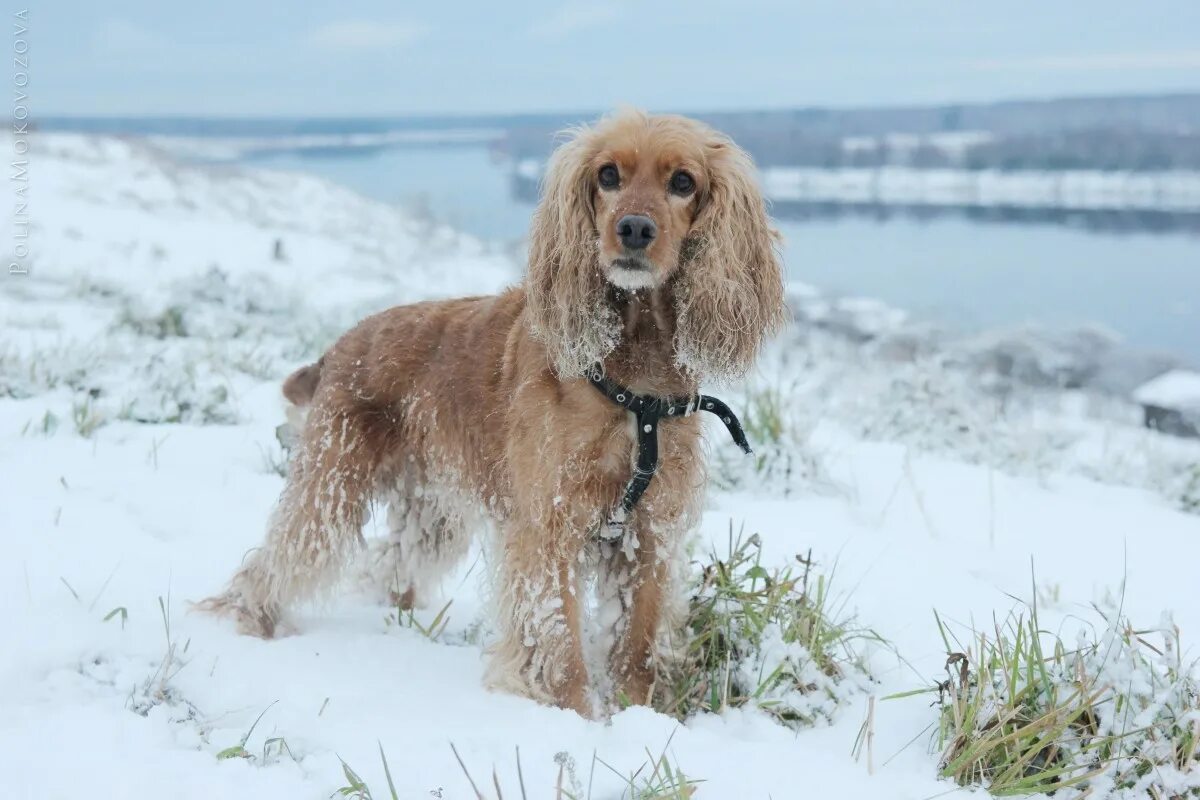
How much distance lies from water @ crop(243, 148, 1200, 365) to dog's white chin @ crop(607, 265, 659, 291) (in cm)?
884

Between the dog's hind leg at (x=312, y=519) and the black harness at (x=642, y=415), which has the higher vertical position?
the black harness at (x=642, y=415)

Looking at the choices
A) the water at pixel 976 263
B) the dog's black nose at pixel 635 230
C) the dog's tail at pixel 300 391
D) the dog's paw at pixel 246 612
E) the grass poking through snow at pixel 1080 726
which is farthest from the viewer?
the water at pixel 976 263

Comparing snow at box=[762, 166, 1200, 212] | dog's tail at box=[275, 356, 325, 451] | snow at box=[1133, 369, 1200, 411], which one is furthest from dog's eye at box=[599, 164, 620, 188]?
snow at box=[762, 166, 1200, 212]

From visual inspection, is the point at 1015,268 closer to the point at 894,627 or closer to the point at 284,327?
the point at 284,327

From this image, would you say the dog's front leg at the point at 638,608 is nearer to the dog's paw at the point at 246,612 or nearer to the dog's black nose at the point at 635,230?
the dog's black nose at the point at 635,230

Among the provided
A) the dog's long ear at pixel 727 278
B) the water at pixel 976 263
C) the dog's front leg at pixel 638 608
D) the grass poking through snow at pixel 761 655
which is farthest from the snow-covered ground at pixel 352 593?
the water at pixel 976 263

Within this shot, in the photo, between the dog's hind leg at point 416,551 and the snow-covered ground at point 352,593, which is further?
the dog's hind leg at point 416,551

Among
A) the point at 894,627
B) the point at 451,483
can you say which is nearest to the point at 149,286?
the point at 451,483

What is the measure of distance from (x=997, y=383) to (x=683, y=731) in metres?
9.39

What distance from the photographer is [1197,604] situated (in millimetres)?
4297

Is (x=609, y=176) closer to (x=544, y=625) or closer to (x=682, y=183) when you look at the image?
(x=682, y=183)

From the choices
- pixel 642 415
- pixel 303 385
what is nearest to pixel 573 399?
pixel 642 415

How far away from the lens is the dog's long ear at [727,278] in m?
3.01

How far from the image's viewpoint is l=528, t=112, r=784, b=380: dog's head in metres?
2.91
